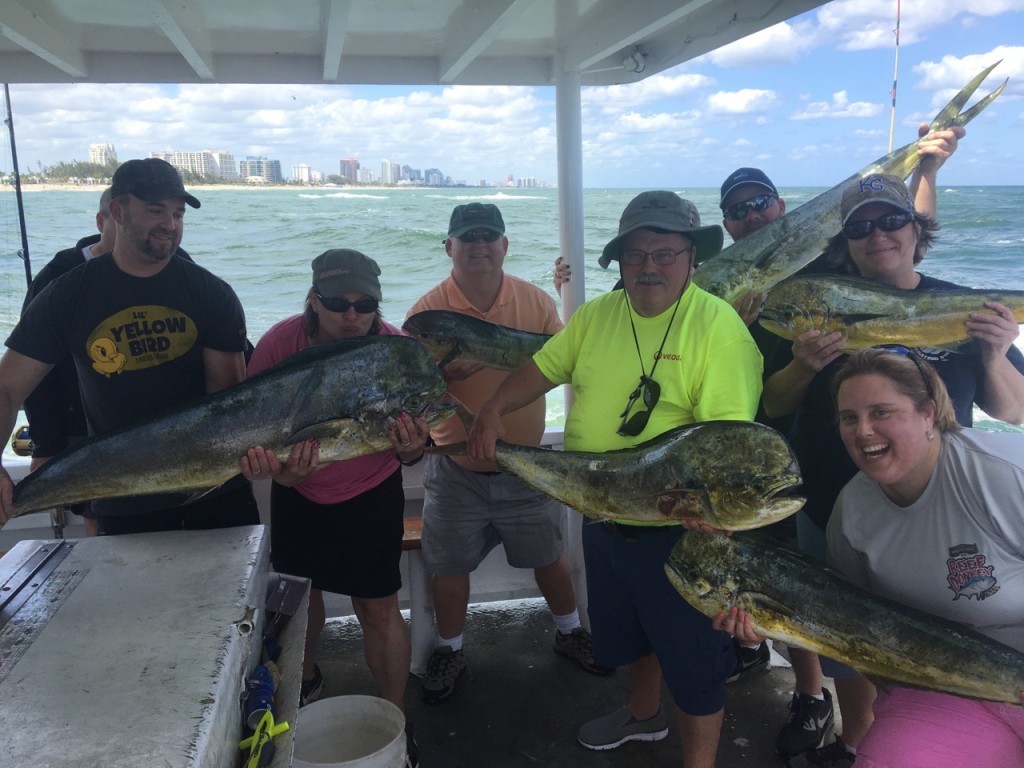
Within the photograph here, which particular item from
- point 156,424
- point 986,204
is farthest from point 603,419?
point 986,204

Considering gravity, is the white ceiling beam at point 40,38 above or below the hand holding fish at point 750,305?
above

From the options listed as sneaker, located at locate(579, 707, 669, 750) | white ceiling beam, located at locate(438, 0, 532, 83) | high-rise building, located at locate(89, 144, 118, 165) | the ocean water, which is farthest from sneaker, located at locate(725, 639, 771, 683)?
high-rise building, located at locate(89, 144, 118, 165)

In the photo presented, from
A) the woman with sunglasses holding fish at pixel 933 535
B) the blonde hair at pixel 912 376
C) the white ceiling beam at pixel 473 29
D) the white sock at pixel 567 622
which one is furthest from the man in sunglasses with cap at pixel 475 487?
the blonde hair at pixel 912 376

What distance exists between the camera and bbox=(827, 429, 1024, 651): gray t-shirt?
1879 millimetres

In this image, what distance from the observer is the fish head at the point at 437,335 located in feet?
9.25

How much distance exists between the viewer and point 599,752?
9.11 ft

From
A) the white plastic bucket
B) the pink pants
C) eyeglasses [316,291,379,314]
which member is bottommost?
the white plastic bucket

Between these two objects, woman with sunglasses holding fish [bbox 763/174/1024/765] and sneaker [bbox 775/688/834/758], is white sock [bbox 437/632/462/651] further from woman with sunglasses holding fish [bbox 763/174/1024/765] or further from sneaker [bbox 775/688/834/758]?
woman with sunglasses holding fish [bbox 763/174/1024/765]

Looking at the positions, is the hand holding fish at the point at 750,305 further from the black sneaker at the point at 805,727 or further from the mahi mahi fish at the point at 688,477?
the black sneaker at the point at 805,727

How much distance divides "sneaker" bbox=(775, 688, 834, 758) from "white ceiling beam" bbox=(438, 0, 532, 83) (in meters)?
2.83

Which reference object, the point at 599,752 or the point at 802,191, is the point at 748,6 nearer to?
the point at 599,752

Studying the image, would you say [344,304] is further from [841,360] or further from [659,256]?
[841,360]

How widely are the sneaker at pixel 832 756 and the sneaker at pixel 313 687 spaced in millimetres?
1958

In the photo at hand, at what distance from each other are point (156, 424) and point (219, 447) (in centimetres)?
18
